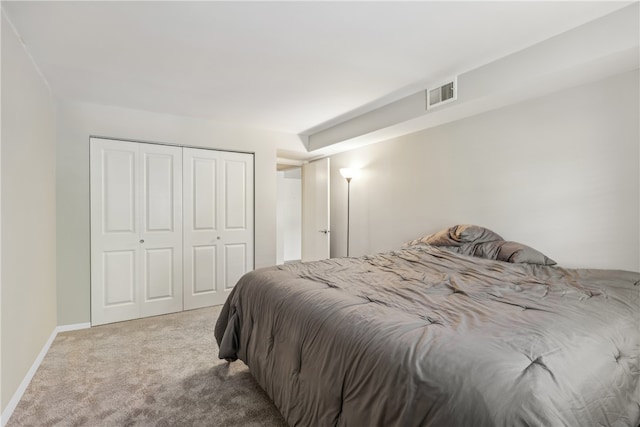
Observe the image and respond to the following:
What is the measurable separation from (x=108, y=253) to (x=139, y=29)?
2.46 m

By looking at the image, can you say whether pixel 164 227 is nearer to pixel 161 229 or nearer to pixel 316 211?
pixel 161 229

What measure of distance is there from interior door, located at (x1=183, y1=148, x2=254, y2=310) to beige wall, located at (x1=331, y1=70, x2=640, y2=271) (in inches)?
81.4

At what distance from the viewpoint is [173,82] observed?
276 cm

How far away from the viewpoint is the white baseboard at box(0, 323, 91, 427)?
5.83 feet

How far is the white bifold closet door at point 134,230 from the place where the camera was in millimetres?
3328

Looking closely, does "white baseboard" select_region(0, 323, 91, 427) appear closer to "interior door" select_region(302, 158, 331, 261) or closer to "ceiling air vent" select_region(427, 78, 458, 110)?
"interior door" select_region(302, 158, 331, 261)

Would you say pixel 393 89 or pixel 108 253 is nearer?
pixel 393 89

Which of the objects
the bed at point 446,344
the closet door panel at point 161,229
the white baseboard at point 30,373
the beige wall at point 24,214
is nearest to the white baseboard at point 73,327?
the white baseboard at point 30,373

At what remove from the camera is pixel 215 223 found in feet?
13.2

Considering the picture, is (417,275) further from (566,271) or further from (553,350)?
(553,350)

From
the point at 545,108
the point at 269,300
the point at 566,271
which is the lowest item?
the point at 269,300

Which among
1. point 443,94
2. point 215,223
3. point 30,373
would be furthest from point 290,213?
point 30,373

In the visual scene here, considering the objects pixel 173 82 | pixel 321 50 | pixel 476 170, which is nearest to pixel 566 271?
pixel 476 170

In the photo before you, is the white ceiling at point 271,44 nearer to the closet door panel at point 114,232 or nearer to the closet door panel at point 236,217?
the closet door panel at point 114,232
